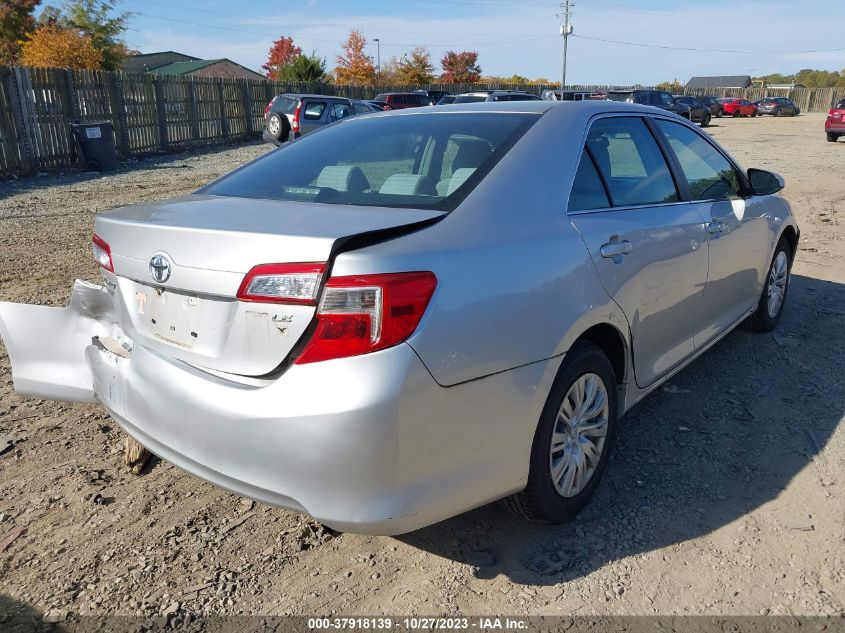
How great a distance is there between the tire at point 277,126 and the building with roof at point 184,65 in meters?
45.0

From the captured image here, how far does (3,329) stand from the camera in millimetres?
3141

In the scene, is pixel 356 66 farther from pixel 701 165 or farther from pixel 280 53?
pixel 701 165

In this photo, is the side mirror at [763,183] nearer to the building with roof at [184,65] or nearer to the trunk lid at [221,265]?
the trunk lid at [221,265]

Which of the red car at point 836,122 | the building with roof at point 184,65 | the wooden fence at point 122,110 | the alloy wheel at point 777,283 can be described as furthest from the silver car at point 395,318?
the building with roof at point 184,65

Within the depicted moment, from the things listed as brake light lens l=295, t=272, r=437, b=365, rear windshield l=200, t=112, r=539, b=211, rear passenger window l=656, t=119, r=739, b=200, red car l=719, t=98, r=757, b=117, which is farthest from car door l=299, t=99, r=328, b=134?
red car l=719, t=98, r=757, b=117

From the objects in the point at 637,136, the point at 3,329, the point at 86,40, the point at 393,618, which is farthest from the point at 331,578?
the point at 86,40

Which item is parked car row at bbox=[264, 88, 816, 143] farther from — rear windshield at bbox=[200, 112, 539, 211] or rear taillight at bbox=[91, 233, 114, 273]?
rear taillight at bbox=[91, 233, 114, 273]

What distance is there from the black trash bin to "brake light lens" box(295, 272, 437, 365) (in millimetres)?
15836

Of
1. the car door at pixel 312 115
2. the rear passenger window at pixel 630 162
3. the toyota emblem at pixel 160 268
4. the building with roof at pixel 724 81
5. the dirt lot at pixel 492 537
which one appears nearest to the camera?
the toyota emblem at pixel 160 268

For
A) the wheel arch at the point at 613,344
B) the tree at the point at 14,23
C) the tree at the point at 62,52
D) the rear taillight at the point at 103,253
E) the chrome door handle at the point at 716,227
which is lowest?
the wheel arch at the point at 613,344

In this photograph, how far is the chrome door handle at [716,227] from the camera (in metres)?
3.77

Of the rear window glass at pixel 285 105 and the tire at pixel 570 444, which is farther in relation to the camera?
the rear window glass at pixel 285 105

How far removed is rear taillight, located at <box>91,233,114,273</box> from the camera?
2.61 metres

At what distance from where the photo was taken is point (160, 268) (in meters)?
2.33
